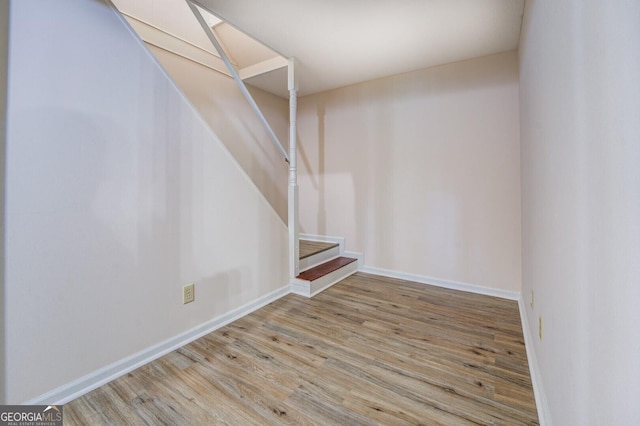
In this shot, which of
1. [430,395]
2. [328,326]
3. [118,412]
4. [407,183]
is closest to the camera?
[118,412]

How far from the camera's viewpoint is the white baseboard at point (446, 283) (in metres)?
2.61

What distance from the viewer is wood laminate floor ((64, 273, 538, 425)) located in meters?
1.28

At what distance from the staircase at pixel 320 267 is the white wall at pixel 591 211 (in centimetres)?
183

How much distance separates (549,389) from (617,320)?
0.89 metres

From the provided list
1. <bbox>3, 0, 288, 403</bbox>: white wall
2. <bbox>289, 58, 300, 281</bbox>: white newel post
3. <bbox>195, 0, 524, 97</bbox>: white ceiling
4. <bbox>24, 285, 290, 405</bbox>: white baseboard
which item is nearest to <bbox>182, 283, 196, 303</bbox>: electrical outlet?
<bbox>3, 0, 288, 403</bbox>: white wall

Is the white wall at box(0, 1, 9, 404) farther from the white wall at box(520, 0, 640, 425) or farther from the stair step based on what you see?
the stair step

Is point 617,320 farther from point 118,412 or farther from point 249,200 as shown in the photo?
point 249,200

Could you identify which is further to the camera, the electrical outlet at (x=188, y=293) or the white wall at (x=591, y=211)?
the electrical outlet at (x=188, y=293)

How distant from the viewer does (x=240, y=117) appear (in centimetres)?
315

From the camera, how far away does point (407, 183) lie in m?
3.06

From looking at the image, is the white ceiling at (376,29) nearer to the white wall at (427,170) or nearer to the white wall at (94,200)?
the white wall at (427,170)

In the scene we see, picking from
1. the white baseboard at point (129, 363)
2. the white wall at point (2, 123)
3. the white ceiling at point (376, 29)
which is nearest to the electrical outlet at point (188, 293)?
the white baseboard at point (129, 363)

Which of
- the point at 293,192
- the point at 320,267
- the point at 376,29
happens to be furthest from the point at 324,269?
the point at 376,29

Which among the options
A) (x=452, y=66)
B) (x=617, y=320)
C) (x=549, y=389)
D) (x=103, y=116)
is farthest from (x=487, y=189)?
(x=103, y=116)
